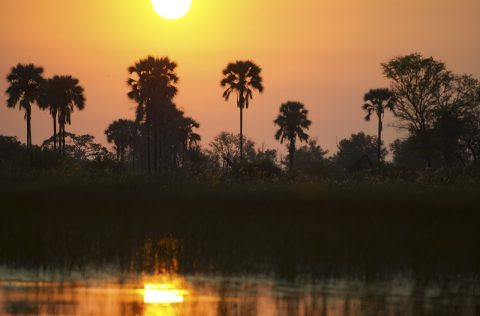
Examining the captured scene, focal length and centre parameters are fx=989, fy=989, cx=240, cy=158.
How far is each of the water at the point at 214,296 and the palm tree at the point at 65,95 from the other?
188ft

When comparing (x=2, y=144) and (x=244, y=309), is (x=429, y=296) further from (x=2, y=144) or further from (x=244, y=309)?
(x=2, y=144)

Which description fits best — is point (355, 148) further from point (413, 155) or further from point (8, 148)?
point (8, 148)

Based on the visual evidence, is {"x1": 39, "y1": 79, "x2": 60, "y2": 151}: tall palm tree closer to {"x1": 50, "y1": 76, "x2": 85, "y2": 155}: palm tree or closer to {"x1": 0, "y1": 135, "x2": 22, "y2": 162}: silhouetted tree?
{"x1": 50, "y1": 76, "x2": 85, "y2": 155}: palm tree

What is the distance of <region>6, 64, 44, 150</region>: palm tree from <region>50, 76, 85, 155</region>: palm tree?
2825 millimetres

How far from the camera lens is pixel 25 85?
84.2m

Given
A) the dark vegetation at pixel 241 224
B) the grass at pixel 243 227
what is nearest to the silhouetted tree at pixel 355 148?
the dark vegetation at pixel 241 224

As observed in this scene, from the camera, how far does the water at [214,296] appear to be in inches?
1062

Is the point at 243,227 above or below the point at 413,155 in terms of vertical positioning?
below

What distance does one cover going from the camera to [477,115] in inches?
3780

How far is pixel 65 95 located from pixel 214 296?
61.8 metres

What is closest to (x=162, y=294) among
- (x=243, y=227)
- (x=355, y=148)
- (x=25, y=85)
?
(x=243, y=227)

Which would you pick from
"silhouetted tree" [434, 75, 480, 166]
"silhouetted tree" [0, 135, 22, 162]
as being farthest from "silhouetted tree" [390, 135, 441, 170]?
"silhouetted tree" [0, 135, 22, 162]

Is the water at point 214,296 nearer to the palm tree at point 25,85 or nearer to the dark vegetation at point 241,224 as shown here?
the dark vegetation at point 241,224

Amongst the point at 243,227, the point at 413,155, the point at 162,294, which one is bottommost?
the point at 162,294
